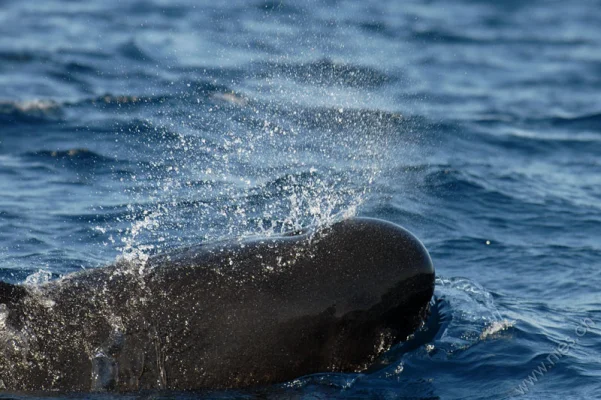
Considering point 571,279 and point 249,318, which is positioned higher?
point 249,318

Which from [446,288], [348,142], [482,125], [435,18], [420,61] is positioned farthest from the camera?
[435,18]

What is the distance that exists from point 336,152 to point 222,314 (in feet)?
24.1

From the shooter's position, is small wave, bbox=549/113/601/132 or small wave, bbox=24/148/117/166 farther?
small wave, bbox=549/113/601/132

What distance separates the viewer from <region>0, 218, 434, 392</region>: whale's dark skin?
8188 mm

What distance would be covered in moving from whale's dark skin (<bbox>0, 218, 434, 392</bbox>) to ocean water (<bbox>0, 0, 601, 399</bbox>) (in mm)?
260

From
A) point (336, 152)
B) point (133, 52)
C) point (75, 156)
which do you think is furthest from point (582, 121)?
point (75, 156)

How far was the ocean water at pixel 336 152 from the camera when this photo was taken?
10.4 meters

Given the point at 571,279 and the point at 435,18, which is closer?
the point at 571,279

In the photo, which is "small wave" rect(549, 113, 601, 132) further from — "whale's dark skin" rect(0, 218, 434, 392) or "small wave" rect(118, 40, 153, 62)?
"whale's dark skin" rect(0, 218, 434, 392)

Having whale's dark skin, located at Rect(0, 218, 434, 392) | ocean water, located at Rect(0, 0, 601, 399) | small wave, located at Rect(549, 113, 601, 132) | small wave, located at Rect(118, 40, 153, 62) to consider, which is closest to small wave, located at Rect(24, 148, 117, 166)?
ocean water, located at Rect(0, 0, 601, 399)

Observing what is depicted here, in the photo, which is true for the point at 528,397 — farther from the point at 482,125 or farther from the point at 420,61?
the point at 420,61

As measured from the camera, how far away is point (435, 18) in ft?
91.6

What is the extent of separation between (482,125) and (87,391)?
1268cm

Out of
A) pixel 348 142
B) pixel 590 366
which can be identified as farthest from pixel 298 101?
pixel 590 366
